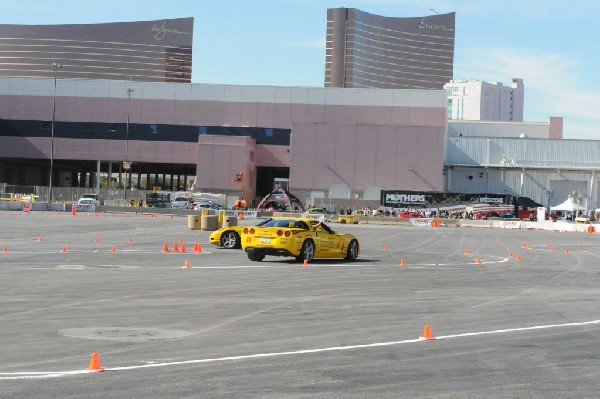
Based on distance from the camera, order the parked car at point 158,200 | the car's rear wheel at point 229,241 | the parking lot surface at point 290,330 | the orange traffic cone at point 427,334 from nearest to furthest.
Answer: the parking lot surface at point 290,330
the orange traffic cone at point 427,334
the car's rear wheel at point 229,241
the parked car at point 158,200

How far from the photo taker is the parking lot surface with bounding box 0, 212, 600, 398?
905 centimetres

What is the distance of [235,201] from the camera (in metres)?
97.6

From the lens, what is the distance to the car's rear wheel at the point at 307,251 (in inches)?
1097

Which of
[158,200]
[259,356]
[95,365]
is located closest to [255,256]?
[259,356]

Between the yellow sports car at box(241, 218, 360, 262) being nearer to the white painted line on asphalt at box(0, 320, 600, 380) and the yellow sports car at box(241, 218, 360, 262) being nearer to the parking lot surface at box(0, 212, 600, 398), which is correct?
the parking lot surface at box(0, 212, 600, 398)

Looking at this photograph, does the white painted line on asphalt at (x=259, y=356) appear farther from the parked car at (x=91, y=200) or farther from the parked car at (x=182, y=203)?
the parked car at (x=182, y=203)

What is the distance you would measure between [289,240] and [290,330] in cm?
1425

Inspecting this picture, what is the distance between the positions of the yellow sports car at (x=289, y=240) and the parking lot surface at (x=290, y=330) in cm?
105

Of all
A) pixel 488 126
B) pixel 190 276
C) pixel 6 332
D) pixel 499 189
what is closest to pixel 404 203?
pixel 499 189

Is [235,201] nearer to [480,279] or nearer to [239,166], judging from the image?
[239,166]

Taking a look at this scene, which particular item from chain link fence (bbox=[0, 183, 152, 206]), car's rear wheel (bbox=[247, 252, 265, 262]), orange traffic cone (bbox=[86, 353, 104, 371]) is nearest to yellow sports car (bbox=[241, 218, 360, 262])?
car's rear wheel (bbox=[247, 252, 265, 262])

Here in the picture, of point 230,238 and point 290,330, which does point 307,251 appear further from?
point 290,330

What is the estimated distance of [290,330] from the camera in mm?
13094

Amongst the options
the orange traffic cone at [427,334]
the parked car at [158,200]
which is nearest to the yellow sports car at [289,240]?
the orange traffic cone at [427,334]
